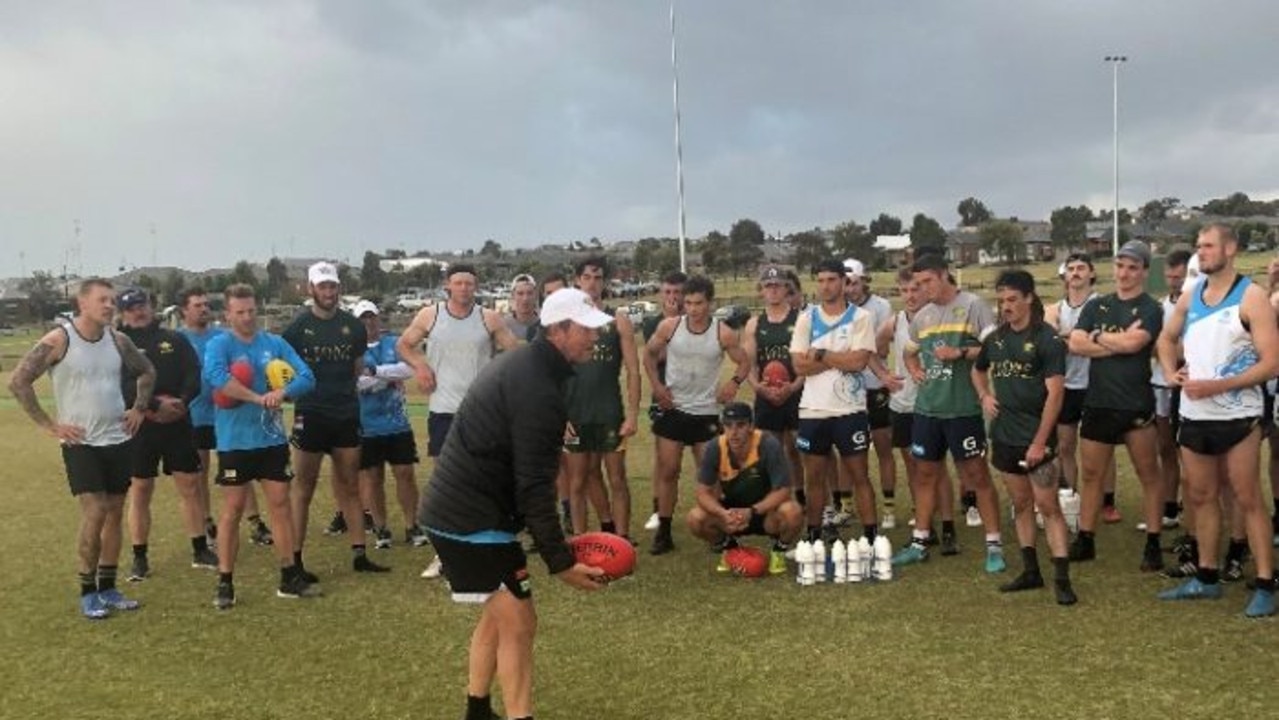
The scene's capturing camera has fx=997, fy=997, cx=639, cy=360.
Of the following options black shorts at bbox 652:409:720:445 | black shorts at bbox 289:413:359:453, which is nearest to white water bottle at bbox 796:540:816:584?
black shorts at bbox 652:409:720:445

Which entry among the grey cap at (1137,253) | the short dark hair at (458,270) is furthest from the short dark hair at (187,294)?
the grey cap at (1137,253)

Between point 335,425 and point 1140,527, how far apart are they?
6.67 meters

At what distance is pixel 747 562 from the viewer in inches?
294

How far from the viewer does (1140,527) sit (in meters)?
8.34

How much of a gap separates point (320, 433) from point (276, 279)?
4119 inches

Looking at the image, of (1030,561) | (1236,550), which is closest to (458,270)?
(1030,561)

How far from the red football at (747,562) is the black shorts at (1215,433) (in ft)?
9.76

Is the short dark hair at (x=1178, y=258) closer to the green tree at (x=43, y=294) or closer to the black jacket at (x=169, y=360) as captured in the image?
the black jacket at (x=169, y=360)

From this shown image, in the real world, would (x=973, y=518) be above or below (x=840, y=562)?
below

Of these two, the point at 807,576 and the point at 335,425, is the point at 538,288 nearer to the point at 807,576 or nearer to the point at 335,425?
the point at 335,425

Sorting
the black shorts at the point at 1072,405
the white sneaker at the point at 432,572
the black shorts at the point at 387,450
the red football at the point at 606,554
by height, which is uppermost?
the black shorts at the point at 1072,405

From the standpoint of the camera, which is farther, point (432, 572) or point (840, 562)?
point (432, 572)

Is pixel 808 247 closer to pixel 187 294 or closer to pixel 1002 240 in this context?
pixel 1002 240

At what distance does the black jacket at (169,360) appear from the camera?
8414mm
